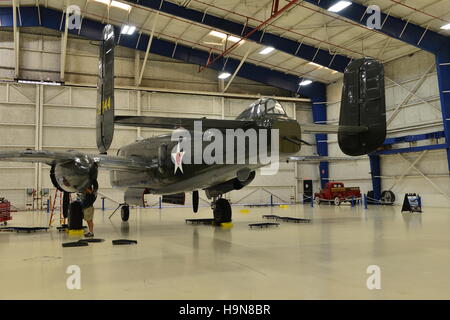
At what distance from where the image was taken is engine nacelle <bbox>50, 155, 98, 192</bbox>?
8.65 metres

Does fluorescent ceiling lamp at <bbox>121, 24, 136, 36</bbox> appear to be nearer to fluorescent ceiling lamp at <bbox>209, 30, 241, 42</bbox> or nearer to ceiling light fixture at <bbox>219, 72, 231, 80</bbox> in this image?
fluorescent ceiling lamp at <bbox>209, 30, 241, 42</bbox>

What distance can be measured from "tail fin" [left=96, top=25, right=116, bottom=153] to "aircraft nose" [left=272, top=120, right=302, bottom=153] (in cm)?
395

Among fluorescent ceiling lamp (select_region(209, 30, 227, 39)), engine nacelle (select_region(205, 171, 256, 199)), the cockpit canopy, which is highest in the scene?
fluorescent ceiling lamp (select_region(209, 30, 227, 39))

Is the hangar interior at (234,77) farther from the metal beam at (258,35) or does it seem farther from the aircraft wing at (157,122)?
the aircraft wing at (157,122)

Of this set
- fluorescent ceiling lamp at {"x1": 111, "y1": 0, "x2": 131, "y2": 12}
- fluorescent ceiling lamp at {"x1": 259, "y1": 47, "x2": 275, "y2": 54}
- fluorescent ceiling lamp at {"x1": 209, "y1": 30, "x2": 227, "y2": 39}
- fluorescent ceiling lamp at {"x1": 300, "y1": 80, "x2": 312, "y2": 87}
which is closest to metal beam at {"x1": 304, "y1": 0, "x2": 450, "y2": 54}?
fluorescent ceiling lamp at {"x1": 259, "y1": 47, "x2": 275, "y2": 54}

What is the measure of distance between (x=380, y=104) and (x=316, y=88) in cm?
2422

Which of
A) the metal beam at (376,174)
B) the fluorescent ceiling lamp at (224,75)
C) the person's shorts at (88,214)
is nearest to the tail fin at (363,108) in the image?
the person's shorts at (88,214)

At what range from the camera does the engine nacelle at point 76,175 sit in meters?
8.65

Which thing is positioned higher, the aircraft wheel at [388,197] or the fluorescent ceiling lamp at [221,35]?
the fluorescent ceiling lamp at [221,35]

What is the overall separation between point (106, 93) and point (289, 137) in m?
4.88

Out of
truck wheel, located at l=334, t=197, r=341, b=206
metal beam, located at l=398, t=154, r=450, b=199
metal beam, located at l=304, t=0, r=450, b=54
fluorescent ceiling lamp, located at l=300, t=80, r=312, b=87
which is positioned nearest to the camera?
metal beam, located at l=304, t=0, r=450, b=54
